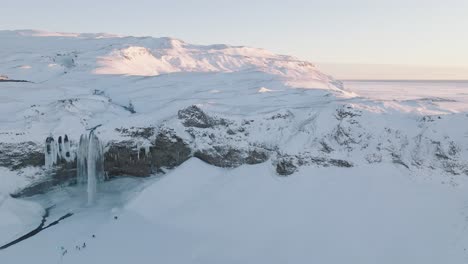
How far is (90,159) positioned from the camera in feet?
90.2

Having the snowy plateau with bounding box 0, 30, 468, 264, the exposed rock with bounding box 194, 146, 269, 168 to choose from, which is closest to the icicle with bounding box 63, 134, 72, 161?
the snowy plateau with bounding box 0, 30, 468, 264

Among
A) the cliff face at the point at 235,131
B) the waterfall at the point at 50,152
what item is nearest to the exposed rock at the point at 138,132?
the cliff face at the point at 235,131

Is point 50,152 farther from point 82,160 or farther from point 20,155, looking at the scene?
point 82,160

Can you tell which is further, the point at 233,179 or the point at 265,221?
the point at 233,179

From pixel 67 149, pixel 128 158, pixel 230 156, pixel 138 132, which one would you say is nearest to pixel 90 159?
pixel 67 149

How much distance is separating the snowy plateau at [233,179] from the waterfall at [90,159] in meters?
0.07

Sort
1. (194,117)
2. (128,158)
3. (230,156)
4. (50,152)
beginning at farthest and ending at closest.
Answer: (194,117), (128,158), (50,152), (230,156)

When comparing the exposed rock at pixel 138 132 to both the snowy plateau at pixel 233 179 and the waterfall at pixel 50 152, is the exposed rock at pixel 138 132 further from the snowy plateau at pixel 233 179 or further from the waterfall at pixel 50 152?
the waterfall at pixel 50 152

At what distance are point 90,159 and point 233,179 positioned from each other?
874 cm

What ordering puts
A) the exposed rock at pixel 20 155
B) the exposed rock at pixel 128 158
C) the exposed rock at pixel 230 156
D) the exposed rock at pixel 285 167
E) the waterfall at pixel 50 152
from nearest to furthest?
1. the exposed rock at pixel 285 167
2. the exposed rock at pixel 20 155
3. the exposed rock at pixel 230 156
4. the waterfall at pixel 50 152
5. the exposed rock at pixel 128 158

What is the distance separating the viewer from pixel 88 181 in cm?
2708

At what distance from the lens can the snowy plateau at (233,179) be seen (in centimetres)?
2058

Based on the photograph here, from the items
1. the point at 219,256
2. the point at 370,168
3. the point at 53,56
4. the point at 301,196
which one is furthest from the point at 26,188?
the point at 53,56

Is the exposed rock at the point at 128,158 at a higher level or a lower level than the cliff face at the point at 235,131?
lower
